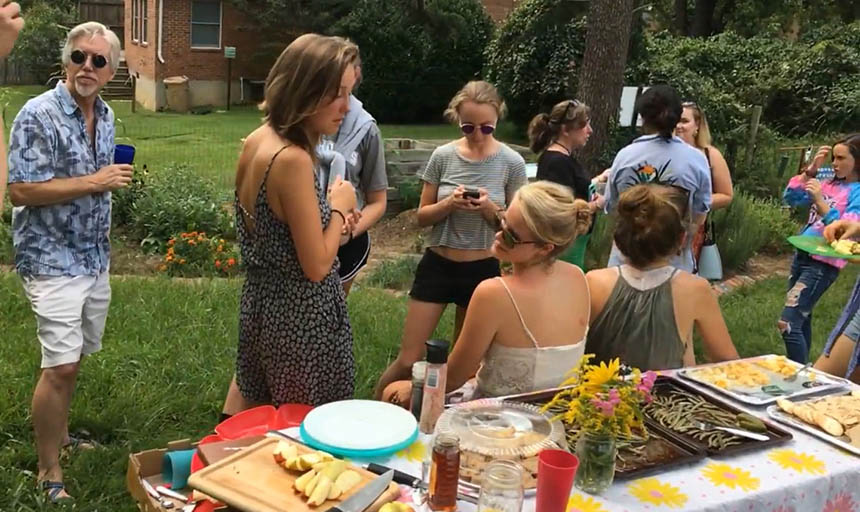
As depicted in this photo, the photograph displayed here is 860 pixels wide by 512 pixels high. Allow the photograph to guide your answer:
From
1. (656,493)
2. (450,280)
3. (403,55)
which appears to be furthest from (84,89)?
(403,55)

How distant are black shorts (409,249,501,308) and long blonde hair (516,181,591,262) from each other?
1.29 m

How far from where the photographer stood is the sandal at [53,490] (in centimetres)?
315

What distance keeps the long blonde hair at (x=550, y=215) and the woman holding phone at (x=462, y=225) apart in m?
1.19

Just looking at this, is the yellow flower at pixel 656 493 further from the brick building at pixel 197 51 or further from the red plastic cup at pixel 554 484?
the brick building at pixel 197 51

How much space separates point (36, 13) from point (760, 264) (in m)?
28.4

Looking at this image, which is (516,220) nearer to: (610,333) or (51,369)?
(610,333)

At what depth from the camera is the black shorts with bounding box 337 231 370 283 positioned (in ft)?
12.0

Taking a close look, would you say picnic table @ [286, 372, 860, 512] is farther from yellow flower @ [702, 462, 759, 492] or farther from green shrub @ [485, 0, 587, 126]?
green shrub @ [485, 0, 587, 126]

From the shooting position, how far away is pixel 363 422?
219 cm

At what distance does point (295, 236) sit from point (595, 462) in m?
1.12

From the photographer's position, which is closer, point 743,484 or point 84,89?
point 743,484

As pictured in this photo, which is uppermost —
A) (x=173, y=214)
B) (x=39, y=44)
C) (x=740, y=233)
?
(x=39, y=44)

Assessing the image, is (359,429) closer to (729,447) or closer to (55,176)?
(729,447)

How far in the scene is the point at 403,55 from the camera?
21906 millimetres
